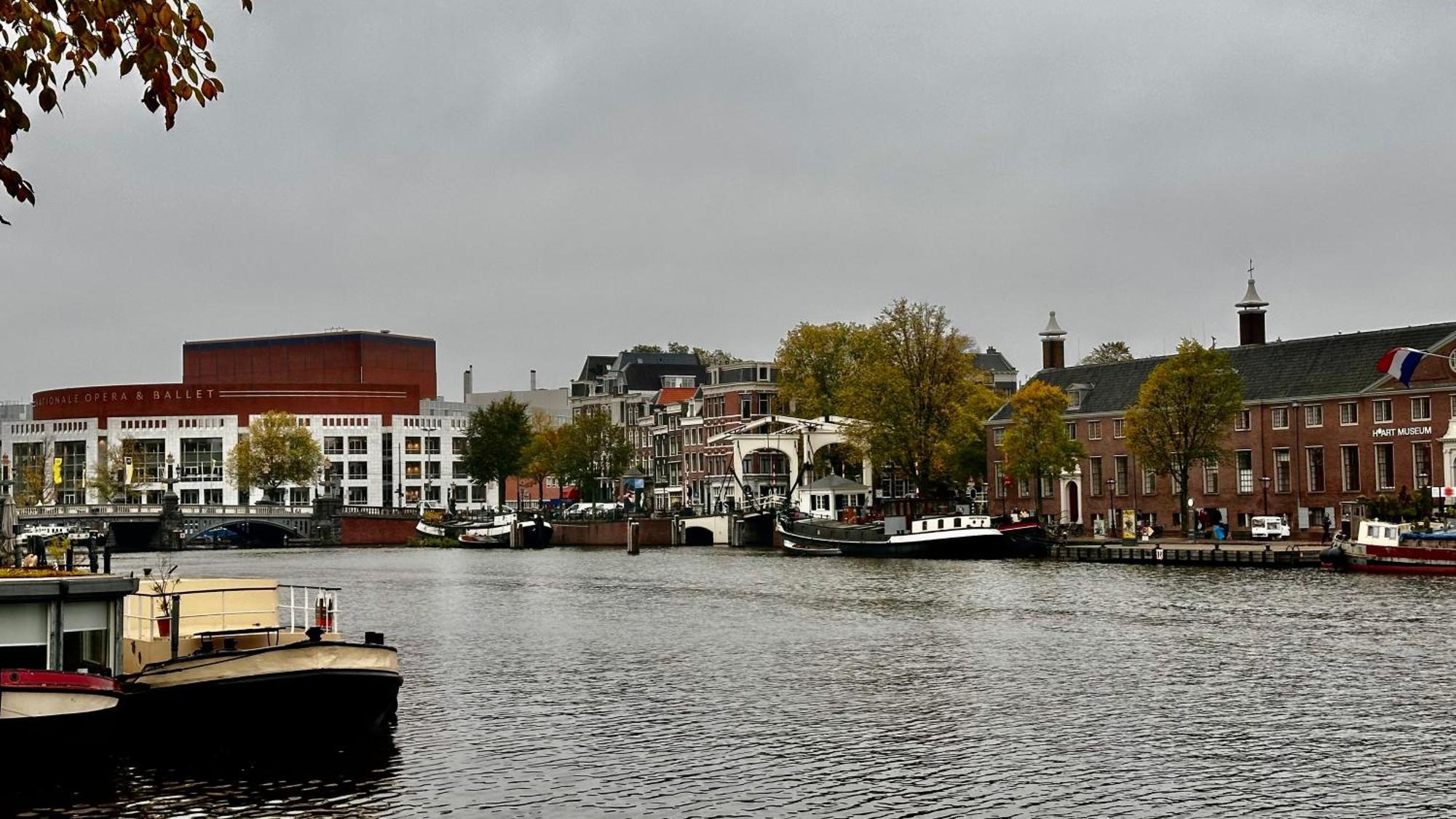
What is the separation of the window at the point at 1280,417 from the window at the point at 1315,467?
236 centimetres

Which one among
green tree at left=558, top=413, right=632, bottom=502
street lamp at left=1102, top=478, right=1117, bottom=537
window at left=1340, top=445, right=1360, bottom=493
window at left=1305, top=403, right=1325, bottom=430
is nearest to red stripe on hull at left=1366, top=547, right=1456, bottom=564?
window at left=1340, top=445, right=1360, bottom=493

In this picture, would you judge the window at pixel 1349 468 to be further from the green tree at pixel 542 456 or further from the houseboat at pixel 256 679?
the green tree at pixel 542 456

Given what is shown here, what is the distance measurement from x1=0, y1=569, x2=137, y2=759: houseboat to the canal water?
30.0 inches

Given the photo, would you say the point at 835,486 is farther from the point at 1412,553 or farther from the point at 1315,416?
the point at 1412,553

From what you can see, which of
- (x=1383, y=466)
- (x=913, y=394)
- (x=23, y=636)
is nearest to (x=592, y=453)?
(x=913, y=394)

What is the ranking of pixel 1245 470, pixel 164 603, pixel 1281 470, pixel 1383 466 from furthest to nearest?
pixel 1245 470 → pixel 1281 470 → pixel 1383 466 → pixel 164 603

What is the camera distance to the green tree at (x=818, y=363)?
14738 cm

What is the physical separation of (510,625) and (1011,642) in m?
19.2

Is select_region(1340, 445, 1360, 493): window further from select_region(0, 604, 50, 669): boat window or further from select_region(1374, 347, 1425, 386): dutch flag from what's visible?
select_region(0, 604, 50, 669): boat window

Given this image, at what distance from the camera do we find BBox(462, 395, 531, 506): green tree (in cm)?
17962

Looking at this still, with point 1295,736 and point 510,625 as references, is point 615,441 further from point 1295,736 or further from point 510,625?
point 1295,736

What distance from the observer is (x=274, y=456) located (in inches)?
7402

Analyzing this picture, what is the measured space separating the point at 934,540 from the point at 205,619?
75.5m

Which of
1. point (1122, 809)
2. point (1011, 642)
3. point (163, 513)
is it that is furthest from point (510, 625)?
point (163, 513)
